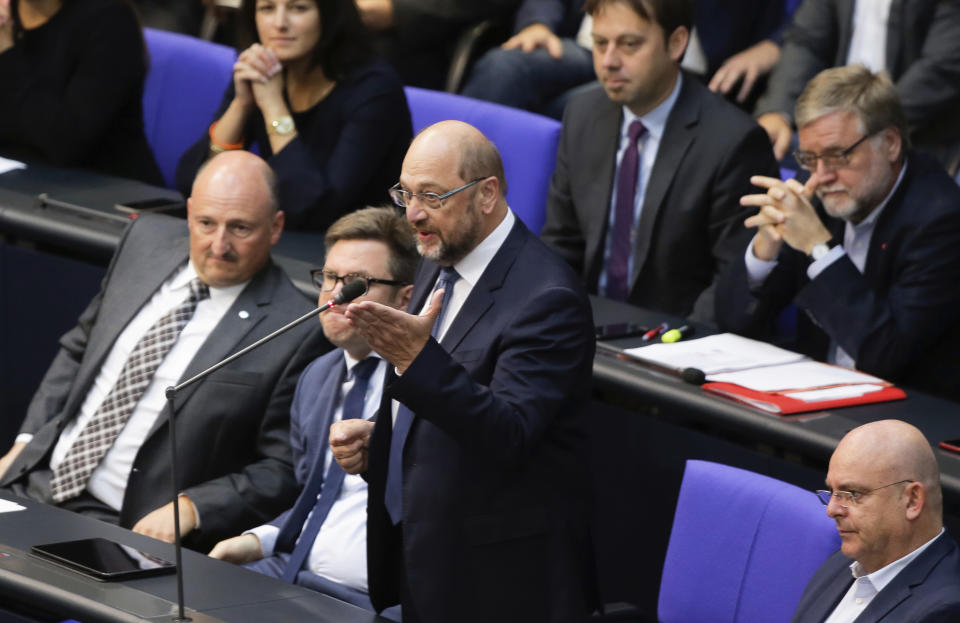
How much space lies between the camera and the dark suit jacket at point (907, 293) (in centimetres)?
308

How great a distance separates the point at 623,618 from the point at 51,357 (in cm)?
207

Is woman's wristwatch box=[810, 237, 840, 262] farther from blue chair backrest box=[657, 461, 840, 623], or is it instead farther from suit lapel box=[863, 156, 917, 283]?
blue chair backrest box=[657, 461, 840, 623]

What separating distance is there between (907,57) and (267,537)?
232 centimetres

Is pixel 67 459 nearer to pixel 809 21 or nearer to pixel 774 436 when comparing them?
pixel 774 436

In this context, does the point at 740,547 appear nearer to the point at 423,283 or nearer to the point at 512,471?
the point at 512,471

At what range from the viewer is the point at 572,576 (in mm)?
2484

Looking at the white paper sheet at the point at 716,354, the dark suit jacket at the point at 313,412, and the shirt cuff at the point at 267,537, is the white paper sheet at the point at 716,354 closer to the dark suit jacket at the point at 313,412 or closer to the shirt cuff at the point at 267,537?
the dark suit jacket at the point at 313,412

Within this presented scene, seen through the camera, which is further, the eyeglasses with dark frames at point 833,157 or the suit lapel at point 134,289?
the suit lapel at point 134,289

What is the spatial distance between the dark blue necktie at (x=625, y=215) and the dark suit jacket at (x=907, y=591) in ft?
4.55

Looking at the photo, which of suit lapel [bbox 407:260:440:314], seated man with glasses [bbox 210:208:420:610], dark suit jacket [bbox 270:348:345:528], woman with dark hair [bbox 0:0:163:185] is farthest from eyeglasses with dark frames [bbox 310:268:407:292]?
woman with dark hair [bbox 0:0:163:185]

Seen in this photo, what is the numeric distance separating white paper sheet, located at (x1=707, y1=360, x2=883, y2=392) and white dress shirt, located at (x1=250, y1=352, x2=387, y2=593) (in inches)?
27.2

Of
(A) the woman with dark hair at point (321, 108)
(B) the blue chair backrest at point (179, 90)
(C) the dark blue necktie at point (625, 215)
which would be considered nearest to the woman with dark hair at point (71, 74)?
(B) the blue chair backrest at point (179, 90)

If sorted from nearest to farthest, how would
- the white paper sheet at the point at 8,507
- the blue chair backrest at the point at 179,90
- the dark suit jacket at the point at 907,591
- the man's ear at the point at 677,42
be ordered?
the dark suit jacket at the point at 907,591 → the white paper sheet at the point at 8,507 → the man's ear at the point at 677,42 → the blue chair backrest at the point at 179,90

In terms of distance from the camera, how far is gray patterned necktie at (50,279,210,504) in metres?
3.25
